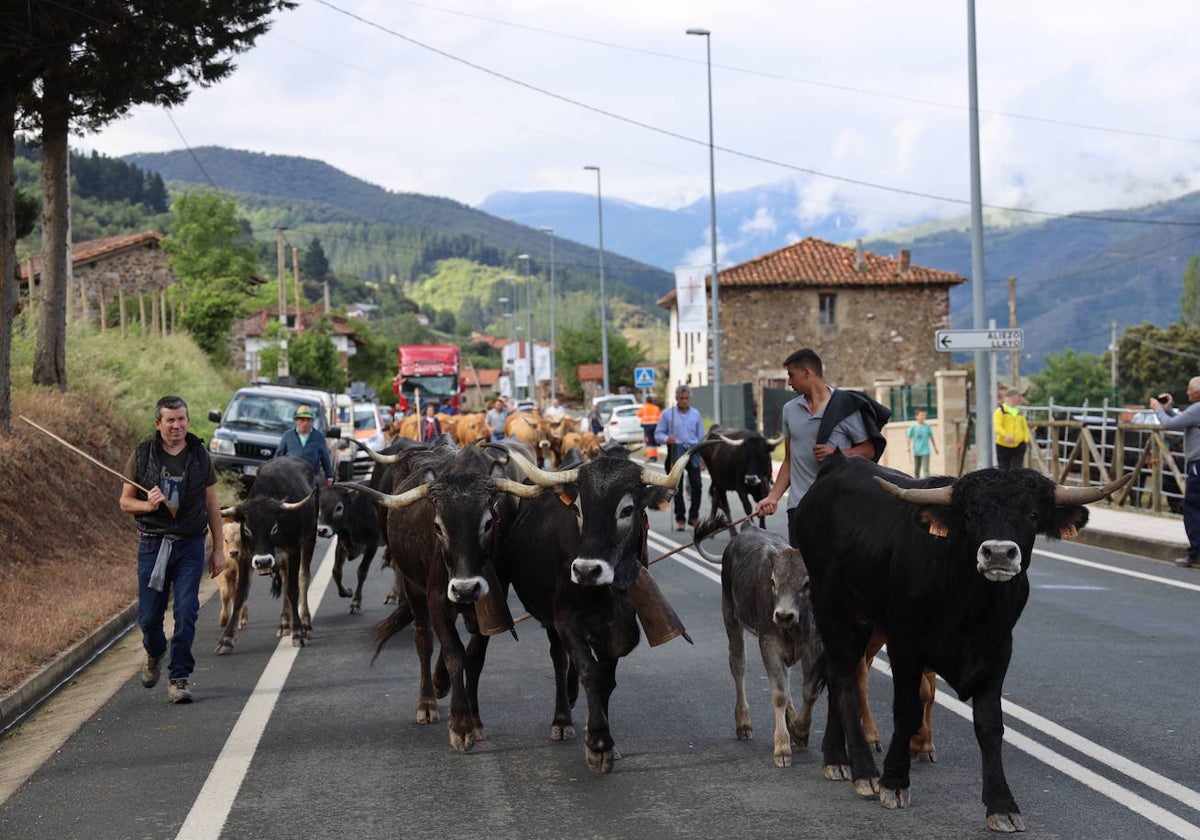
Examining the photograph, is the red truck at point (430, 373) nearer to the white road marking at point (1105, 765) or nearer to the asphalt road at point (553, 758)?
the asphalt road at point (553, 758)

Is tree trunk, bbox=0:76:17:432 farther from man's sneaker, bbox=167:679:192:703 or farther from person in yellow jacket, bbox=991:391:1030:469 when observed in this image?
person in yellow jacket, bbox=991:391:1030:469

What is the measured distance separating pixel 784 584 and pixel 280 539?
5.95m

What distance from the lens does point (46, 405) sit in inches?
869

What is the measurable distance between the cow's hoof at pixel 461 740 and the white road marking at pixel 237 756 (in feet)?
3.54

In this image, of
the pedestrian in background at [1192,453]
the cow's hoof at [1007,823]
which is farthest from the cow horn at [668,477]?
the pedestrian in background at [1192,453]

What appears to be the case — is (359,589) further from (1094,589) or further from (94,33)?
(94,33)

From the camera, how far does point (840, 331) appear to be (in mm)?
67000

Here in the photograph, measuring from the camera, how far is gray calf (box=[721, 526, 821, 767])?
7793 millimetres

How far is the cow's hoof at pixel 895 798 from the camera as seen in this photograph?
6.68 metres

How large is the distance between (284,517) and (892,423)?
28.4m

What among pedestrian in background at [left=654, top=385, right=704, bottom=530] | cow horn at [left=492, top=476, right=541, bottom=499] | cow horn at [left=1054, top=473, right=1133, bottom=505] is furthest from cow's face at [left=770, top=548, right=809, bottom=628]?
pedestrian in background at [left=654, top=385, right=704, bottom=530]

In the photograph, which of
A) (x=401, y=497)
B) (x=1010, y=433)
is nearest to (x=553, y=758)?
(x=401, y=497)

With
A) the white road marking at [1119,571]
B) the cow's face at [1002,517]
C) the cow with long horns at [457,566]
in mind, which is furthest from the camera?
the white road marking at [1119,571]

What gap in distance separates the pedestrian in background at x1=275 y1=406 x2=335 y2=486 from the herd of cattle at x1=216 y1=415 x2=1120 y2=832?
4.85m
